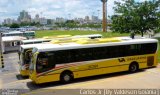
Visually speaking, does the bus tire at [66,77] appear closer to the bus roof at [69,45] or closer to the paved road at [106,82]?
the paved road at [106,82]

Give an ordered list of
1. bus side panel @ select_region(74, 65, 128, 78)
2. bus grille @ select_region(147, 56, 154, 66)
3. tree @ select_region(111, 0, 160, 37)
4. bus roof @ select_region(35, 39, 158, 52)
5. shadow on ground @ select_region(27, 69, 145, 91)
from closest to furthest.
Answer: bus roof @ select_region(35, 39, 158, 52) < shadow on ground @ select_region(27, 69, 145, 91) < bus side panel @ select_region(74, 65, 128, 78) < bus grille @ select_region(147, 56, 154, 66) < tree @ select_region(111, 0, 160, 37)

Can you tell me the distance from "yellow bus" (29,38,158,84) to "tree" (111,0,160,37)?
13589 mm

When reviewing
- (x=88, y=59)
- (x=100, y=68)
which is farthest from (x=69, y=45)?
(x=100, y=68)

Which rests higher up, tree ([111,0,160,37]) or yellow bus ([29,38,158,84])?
tree ([111,0,160,37])

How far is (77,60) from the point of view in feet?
70.0

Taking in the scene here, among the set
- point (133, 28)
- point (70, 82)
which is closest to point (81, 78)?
point (70, 82)

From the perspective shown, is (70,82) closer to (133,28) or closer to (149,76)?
(149,76)

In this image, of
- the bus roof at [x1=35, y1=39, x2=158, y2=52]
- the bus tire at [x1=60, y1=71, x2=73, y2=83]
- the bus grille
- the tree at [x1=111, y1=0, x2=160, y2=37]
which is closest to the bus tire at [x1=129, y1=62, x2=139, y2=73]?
the bus grille

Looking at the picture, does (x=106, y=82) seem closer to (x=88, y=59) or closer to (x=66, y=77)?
(x=88, y=59)

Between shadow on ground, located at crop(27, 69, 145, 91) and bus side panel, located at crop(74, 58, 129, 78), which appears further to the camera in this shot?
bus side panel, located at crop(74, 58, 129, 78)

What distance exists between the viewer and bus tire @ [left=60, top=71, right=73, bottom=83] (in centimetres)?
2091

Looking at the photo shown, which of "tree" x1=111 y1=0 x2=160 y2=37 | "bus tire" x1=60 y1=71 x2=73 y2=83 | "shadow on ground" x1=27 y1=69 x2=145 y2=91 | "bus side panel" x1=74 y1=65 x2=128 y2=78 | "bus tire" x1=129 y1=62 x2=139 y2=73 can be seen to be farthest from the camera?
"tree" x1=111 y1=0 x2=160 y2=37

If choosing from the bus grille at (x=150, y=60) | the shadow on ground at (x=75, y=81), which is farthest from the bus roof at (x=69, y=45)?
the shadow on ground at (x=75, y=81)

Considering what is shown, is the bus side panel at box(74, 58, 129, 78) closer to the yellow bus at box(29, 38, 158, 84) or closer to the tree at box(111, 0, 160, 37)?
the yellow bus at box(29, 38, 158, 84)
